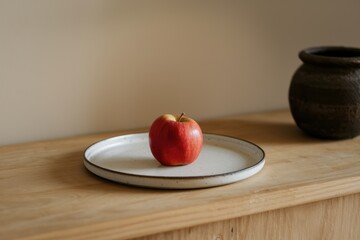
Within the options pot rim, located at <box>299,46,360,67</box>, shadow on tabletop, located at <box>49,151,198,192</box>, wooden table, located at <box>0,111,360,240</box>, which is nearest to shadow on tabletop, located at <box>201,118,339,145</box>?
wooden table, located at <box>0,111,360,240</box>

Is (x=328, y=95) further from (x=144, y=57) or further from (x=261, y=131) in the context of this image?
(x=144, y=57)

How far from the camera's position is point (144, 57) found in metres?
1.33

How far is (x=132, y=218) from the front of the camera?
0.85m

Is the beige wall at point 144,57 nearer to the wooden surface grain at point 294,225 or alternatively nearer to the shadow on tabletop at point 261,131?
the shadow on tabletop at point 261,131

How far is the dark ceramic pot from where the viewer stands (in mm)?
1206

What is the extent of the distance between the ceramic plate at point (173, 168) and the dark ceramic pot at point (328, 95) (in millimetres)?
188

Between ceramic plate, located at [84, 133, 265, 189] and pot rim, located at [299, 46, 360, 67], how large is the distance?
0.81 ft

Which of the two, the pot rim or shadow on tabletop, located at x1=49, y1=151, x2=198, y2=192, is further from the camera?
the pot rim

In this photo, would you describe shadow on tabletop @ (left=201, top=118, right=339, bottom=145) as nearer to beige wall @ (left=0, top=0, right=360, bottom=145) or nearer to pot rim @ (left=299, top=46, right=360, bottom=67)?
beige wall @ (left=0, top=0, right=360, bottom=145)

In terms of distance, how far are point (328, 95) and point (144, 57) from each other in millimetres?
423

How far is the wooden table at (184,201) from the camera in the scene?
2.79ft

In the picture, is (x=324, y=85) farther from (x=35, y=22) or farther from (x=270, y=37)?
(x=35, y=22)

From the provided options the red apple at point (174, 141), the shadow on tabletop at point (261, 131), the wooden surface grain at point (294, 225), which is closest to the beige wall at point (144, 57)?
the shadow on tabletop at point (261, 131)

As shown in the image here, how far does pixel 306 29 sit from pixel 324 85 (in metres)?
0.35
